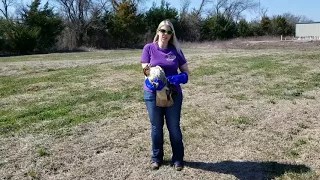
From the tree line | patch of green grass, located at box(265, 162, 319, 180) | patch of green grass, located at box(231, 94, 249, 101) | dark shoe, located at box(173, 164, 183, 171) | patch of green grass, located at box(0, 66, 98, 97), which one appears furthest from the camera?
the tree line

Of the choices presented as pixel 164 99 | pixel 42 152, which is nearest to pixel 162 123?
pixel 164 99

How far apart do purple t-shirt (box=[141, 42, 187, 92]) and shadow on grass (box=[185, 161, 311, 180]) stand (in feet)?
3.27

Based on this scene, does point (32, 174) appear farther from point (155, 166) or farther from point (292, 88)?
point (292, 88)

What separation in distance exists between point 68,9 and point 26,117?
106ft

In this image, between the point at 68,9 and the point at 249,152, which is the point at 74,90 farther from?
the point at 68,9

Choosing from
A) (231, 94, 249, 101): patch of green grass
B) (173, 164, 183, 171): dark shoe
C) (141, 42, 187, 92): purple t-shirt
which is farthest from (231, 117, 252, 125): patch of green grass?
(141, 42, 187, 92): purple t-shirt

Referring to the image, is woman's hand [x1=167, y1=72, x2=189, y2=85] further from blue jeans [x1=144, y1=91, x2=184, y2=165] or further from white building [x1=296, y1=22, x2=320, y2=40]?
white building [x1=296, y1=22, x2=320, y2=40]

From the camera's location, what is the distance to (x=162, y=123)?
12.6ft

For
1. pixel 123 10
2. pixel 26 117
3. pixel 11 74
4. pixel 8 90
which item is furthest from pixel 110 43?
pixel 26 117

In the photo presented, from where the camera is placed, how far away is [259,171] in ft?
13.0

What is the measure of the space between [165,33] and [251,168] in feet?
5.74

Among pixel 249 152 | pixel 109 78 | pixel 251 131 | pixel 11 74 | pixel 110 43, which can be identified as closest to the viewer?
pixel 249 152

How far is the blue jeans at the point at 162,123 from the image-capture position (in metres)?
3.72

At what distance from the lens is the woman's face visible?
362cm
